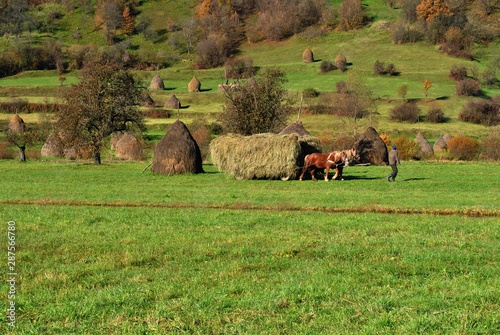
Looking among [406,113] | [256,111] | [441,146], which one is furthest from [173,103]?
[441,146]

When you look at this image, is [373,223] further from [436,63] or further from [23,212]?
[436,63]

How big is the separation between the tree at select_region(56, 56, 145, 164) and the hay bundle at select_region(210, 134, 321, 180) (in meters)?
12.4

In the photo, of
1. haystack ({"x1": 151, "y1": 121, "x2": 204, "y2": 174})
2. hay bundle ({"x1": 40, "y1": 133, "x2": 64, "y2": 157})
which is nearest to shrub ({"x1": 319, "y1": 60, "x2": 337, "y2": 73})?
hay bundle ({"x1": 40, "y1": 133, "x2": 64, "y2": 157})

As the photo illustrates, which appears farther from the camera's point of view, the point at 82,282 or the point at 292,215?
the point at 292,215

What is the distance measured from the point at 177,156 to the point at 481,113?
53.6 metres

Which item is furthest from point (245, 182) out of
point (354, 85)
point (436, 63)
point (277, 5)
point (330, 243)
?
point (277, 5)

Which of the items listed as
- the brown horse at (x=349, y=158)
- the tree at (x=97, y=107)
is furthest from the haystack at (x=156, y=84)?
the brown horse at (x=349, y=158)

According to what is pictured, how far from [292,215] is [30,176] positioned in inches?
747

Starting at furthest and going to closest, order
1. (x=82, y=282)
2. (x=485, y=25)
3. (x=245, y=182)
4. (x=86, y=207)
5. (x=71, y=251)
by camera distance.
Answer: (x=485, y=25)
(x=245, y=182)
(x=86, y=207)
(x=71, y=251)
(x=82, y=282)

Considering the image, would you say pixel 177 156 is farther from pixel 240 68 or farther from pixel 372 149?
pixel 240 68

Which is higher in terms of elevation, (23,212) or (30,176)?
(23,212)

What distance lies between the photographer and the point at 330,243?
11125 mm

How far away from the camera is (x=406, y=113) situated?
7150 centimetres

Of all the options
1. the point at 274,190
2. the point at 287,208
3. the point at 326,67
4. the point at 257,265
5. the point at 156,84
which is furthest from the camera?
the point at 326,67
